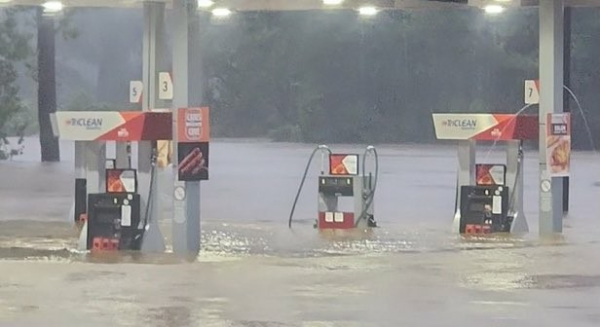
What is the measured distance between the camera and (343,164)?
76.6 ft

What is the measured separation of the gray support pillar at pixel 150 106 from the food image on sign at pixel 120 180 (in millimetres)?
161

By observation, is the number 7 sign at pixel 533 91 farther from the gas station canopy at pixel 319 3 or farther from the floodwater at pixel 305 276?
the floodwater at pixel 305 276

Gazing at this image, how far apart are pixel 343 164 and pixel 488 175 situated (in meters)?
2.54

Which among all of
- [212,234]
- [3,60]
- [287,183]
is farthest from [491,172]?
[3,60]

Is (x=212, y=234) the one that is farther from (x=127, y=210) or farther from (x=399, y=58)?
(x=399, y=58)

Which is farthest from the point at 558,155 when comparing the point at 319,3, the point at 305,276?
the point at 305,276

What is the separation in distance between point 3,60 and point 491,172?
3082 cm

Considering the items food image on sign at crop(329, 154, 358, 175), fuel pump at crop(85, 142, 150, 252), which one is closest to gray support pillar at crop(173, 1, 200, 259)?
fuel pump at crop(85, 142, 150, 252)

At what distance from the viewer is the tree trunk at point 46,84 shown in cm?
5075

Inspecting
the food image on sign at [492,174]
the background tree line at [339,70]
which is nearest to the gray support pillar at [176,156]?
the food image on sign at [492,174]

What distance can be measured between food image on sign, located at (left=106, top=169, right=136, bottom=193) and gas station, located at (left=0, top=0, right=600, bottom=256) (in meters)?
0.01

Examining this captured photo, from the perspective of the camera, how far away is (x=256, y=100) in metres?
64.9

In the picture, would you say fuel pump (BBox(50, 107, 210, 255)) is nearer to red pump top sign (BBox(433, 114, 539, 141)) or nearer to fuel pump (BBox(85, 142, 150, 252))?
fuel pump (BBox(85, 142, 150, 252))

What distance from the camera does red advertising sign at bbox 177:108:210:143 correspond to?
18.4 meters
